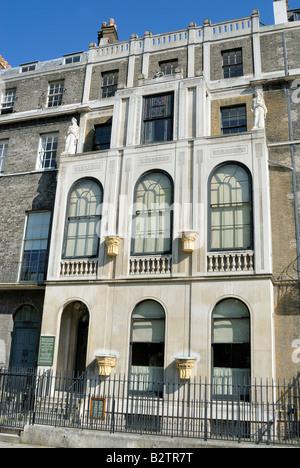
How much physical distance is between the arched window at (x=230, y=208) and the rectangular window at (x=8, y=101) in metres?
14.5

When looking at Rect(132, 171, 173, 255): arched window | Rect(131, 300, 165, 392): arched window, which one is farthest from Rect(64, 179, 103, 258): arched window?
Rect(131, 300, 165, 392): arched window

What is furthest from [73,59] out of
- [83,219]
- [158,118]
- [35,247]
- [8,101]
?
[83,219]

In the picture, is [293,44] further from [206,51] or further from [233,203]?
[233,203]

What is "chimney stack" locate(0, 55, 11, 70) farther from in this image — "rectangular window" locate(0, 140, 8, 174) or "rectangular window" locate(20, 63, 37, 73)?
"rectangular window" locate(0, 140, 8, 174)

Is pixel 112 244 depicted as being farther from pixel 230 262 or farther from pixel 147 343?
pixel 230 262

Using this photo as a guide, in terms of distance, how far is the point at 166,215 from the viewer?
63.5 feet

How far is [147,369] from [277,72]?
48.9 ft

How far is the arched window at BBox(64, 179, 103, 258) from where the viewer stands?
1997 cm

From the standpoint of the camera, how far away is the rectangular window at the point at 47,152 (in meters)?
25.0

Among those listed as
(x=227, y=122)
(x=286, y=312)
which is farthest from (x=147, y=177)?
(x=286, y=312)

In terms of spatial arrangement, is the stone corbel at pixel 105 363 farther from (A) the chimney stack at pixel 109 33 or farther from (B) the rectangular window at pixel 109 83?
(A) the chimney stack at pixel 109 33

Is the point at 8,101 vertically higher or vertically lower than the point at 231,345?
higher

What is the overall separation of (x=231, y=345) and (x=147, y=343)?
3195 millimetres

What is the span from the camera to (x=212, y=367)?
16.8m
